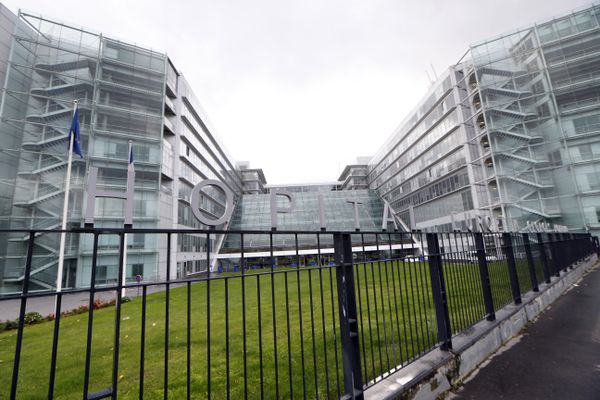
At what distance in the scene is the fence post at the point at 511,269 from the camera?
22.7 ft

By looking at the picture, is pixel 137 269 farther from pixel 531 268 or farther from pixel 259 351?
pixel 531 268

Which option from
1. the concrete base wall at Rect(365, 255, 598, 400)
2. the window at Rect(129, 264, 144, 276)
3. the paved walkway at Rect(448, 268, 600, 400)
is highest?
the window at Rect(129, 264, 144, 276)

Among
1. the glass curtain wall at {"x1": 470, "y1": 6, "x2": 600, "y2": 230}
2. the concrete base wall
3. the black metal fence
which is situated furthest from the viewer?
the glass curtain wall at {"x1": 470, "y1": 6, "x2": 600, "y2": 230}

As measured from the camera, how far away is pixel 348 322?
3.14m

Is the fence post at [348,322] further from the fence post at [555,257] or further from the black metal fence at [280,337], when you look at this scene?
the fence post at [555,257]

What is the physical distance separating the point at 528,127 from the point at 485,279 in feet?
122

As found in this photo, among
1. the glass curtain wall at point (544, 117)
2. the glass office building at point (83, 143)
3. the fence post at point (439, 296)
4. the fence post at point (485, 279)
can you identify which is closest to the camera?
the fence post at point (439, 296)

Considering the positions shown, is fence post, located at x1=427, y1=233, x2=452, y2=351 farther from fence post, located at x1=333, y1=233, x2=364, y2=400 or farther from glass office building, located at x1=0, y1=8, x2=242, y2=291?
glass office building, located at x1=0, y1=8, x2=242, y2=291

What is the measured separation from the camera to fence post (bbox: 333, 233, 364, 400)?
10.1 ft

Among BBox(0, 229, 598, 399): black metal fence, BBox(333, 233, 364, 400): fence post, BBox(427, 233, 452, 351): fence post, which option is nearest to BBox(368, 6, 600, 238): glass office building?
BBox(0, 229, 598, 399): black metal fence

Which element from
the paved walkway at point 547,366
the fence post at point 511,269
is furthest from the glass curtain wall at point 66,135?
the fence post at point 511,269

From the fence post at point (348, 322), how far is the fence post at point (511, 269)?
599cm

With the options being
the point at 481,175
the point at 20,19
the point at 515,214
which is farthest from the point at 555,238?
the point at 20,19

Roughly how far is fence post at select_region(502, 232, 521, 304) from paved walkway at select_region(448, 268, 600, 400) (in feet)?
2.38
